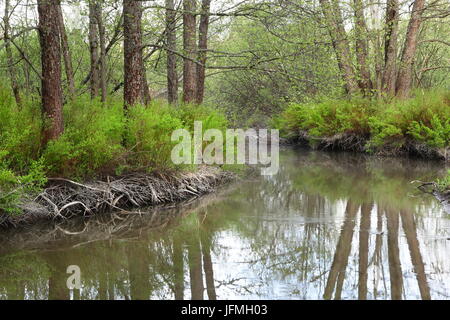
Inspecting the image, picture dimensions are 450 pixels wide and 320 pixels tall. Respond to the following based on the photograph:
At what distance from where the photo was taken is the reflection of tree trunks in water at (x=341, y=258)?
458 centimetres

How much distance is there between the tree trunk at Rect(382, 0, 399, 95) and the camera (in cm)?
1583

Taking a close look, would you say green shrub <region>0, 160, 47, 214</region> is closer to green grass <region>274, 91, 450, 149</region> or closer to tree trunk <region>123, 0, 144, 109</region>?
tree trunk <region>123, 0, 144, 109</region>

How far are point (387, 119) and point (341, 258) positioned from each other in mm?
9980

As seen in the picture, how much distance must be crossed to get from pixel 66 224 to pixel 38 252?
48.3 inches

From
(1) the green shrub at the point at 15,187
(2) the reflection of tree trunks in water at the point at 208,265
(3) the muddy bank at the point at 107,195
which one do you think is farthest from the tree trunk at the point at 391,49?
(1) the green shrub at the point at 15,187

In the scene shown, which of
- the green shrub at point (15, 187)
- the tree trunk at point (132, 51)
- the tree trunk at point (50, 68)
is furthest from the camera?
the tree trunk at point (132, 51)

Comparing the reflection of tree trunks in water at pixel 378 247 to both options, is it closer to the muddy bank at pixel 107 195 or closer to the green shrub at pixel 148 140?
the muddy bank at pixel 107 195

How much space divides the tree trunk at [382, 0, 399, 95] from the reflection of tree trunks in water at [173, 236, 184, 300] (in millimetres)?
11668

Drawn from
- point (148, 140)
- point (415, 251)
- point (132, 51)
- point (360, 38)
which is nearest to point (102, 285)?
point (415, 251)

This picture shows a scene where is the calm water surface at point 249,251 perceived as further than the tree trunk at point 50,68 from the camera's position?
No

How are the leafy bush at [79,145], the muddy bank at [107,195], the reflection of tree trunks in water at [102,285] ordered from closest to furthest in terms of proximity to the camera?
the reflection of tree trunks in water at [102,285] → the leafy bush at [79,145] → the muddy bank at [107,195]

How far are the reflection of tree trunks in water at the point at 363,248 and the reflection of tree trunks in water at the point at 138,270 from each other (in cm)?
195

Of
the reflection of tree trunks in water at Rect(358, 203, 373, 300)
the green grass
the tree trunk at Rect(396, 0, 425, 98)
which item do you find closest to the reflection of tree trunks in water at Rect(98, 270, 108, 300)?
the reflection of tree trunks in water at Rect(358, 203, 373, 300)
